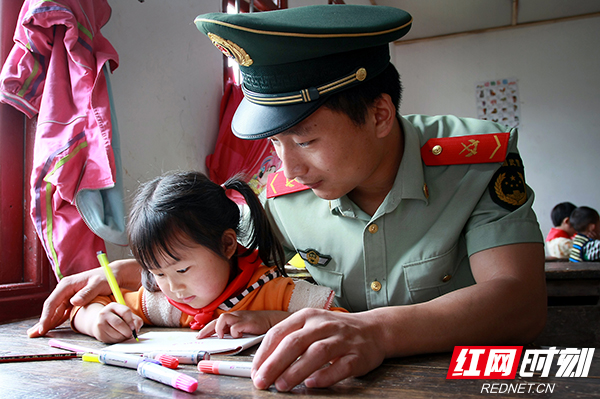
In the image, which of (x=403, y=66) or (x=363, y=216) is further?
(x=403, y=66)

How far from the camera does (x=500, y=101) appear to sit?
561 centimetres

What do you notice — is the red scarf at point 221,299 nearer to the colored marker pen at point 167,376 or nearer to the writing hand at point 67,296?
the writing hand at point 67,296

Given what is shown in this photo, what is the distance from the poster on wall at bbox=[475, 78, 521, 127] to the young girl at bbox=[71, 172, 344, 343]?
517 cm

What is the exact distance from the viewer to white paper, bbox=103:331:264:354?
2.71 feet

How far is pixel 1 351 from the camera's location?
89 centimetres

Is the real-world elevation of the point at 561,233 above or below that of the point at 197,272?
below

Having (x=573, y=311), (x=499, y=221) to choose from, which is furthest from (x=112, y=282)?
(x=573, y=311)

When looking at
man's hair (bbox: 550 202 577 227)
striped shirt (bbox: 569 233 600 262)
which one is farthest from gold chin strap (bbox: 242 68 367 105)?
man's hair (bbox: 550 202 577 227)

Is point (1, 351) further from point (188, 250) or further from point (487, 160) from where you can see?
point (487, 160)

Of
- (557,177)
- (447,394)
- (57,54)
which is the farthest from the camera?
(557,177)

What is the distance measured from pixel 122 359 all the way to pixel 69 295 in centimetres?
49

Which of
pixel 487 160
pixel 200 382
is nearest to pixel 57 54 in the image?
pixel 200 382

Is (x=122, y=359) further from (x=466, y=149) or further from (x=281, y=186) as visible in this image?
(x=466, y=149)

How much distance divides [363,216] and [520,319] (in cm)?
45
